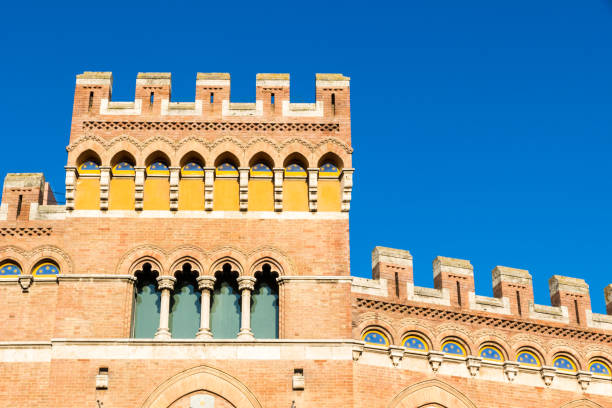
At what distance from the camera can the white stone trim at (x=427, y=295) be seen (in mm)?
28922

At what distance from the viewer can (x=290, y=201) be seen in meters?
28.1

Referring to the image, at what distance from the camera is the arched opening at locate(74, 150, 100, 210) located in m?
27.7

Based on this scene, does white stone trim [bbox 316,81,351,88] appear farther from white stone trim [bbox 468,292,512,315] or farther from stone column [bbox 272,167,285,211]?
white stone trim [bbox 468,292,512,315]

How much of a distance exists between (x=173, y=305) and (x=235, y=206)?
10.5ft

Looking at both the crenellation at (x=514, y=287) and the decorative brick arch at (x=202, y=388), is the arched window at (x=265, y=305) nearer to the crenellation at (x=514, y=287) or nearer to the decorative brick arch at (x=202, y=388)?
the decorative brick arch at (x=202, y=388)

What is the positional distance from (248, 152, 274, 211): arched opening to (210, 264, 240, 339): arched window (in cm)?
201

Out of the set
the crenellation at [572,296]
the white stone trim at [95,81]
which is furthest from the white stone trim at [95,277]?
the crenellation at [572,296]

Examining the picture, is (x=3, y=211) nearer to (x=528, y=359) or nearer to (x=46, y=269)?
(x=46, y=269)

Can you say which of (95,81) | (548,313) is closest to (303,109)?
(95,81)

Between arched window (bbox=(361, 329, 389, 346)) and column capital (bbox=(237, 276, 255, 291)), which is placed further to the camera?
arched window (bbox=(361, 329, 389, 346))

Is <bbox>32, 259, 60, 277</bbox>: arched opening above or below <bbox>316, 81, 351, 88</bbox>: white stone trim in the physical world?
below

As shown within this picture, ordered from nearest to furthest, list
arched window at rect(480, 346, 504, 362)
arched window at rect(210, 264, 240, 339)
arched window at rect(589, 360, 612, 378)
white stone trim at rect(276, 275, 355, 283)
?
1. arched window at rect(210, 264, 240, 339)
2. white stone trim at rect(276, 275, 355, 283)
3. arched window at rect(480, 346, 504, 362)
4. arched window at rect(589, 360, 612, 378)

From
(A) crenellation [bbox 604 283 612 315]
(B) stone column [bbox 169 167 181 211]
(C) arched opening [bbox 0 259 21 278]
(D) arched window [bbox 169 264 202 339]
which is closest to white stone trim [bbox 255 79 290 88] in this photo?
(B) stone column [bbox 169 167 181 211]

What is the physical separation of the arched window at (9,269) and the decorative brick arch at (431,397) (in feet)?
34.7
